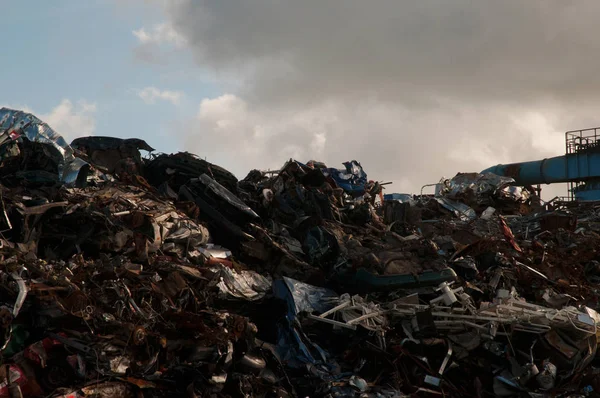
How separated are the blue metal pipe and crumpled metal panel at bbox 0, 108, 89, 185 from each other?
59.3ft

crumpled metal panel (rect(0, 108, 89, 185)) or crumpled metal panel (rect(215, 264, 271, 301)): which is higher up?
crumpled metal panel (rect(0, 108, 89, 185))

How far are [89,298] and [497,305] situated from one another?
517 cm

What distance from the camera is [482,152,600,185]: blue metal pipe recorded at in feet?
80.6

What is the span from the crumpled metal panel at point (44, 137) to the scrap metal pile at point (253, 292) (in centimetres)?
4

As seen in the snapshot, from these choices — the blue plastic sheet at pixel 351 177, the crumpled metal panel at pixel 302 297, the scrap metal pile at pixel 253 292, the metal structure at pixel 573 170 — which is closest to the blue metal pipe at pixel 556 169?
the metal structure at pixel 573 170

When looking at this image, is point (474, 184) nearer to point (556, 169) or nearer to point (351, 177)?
point (351, 177)

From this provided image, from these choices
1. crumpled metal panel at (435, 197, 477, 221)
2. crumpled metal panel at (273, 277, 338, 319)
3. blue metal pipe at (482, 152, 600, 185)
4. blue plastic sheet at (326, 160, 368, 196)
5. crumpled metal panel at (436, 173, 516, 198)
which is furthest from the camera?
blue metal pipe at (482, 152, 600, 185)

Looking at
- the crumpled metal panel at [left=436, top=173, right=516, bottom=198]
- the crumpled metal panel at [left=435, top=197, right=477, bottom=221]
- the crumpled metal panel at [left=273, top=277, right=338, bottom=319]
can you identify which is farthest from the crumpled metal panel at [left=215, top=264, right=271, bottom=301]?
the crumpled metal panel at [left=436, top=173, right=516, bottom=198]

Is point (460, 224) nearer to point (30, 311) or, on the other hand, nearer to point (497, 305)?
point (497, 305)

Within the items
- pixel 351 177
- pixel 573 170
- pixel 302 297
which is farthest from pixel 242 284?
pixel 573 170

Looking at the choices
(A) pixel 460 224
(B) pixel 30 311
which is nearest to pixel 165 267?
(B) pixel 30 311

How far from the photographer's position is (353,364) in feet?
29.1

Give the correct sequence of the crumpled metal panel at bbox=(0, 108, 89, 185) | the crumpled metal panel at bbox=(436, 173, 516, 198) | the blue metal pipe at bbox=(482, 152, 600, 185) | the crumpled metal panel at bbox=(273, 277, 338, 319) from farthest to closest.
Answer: the blue metal pipe at bbox=(482, 152, 600, 185) < the crumpled metal panel at bbox=(436, 173, 516, 198) < the crumpled metal panel at bbox=(0, 108, 89, 185) < the crumpled metal panel at bbox=(273, 277, 338, 319)

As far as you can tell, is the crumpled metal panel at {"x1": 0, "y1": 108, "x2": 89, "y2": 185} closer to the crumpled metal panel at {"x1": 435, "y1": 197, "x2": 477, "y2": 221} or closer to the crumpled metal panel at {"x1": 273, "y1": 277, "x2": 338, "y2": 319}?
the crumpled metal panel at {"x1": 273, "y1": 277, "x2": 338, "y2": 319}
